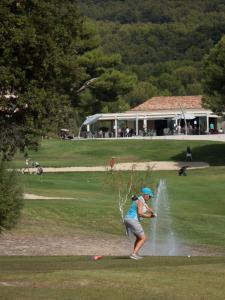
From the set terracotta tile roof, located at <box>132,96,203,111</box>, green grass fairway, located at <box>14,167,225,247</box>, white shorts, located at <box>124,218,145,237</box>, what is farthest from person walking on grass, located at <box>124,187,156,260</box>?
terracotta tile roof, located at <box>132,96,203,111</box>

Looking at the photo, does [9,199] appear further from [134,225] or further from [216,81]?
[216,81]

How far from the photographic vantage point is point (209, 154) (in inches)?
2933

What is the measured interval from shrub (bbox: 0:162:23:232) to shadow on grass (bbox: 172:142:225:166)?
41.5 meters

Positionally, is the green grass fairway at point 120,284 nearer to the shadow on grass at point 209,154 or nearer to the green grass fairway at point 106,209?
the green grass fairway at point 106,209

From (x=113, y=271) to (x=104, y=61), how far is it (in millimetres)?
88388

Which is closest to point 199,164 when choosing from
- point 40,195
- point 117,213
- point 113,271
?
point 40,195

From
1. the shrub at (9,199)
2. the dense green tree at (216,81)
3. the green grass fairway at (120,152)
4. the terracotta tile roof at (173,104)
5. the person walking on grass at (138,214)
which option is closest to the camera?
the person walking on grass at (138,214)

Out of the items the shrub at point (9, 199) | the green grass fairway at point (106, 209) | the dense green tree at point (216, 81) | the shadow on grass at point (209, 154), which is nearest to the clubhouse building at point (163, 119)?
the shadow on grass at point (209, 154)

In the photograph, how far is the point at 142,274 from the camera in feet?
46.0

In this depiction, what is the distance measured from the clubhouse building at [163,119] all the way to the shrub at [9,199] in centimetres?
6573

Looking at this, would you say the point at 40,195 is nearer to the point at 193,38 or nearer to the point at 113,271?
the point at 113,271

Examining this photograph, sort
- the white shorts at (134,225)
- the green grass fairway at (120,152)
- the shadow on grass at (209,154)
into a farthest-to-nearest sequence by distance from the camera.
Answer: the green grass fairway at (120,152) < the shadow on grass at (209,154) < the white shorts at (134,225)

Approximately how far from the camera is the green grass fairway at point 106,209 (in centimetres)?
3155

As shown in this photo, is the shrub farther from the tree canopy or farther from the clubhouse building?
the clubhouse building
